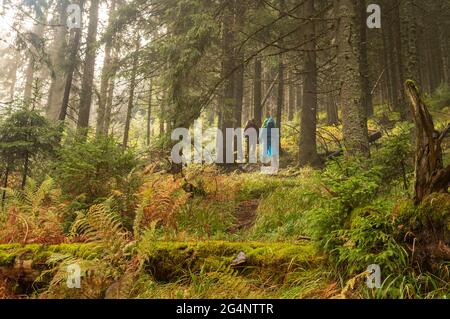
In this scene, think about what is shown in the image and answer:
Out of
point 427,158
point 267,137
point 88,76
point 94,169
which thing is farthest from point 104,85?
point 427,158

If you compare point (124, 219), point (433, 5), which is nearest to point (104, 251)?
point (124, 219)

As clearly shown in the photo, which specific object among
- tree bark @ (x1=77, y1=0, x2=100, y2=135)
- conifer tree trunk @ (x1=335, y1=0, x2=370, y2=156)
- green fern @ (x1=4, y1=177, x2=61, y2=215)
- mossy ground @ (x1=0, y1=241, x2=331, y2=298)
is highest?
Result: tree bark @ (x1=77, y1=0, x2=100, y2=135)

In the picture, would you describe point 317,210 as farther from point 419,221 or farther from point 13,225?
point 13,225

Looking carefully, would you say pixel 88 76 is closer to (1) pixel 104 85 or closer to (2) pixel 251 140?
(1) pixel 104 85

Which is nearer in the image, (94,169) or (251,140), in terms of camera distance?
(94,169)

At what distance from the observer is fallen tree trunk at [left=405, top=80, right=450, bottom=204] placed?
3.86 metres

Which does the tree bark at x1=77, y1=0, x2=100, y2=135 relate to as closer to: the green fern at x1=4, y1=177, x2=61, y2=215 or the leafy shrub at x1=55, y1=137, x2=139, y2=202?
the leafy shrub at x1=55, y1=137, x2=139, y2=202

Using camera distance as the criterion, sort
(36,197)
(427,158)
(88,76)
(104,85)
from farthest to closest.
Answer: (104,85)
(88,76)
(36,197)
(427,158)

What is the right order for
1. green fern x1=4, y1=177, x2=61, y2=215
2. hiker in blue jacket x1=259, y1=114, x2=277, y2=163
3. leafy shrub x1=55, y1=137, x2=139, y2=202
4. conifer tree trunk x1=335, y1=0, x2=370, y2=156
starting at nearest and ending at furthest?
green fern x1=4, y1=177, x2=61, y2=215 < leafy shrub x1=55, y1=137, x2=139, y2=202 < conifer tree trunk x1=335, y1=0, x2=370, y2=156 < hiker in blue jacket x1=259, y1=114, x2=277, y2=163

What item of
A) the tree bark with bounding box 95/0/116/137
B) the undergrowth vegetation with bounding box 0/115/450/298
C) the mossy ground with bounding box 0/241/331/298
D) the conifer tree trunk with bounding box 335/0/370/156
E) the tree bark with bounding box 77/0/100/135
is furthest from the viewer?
the tree bark with bounding box 77/0/100/135

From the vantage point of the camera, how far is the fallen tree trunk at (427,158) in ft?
12.7

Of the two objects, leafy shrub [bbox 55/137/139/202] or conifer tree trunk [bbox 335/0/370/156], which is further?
conifer tree trunk [bbox 335/0/370/156]

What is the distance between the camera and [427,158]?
3971 mm

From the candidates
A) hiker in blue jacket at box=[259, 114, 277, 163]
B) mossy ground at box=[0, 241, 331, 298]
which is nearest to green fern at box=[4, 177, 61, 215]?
mossy ground at box=[0, 241, 331, 298]
